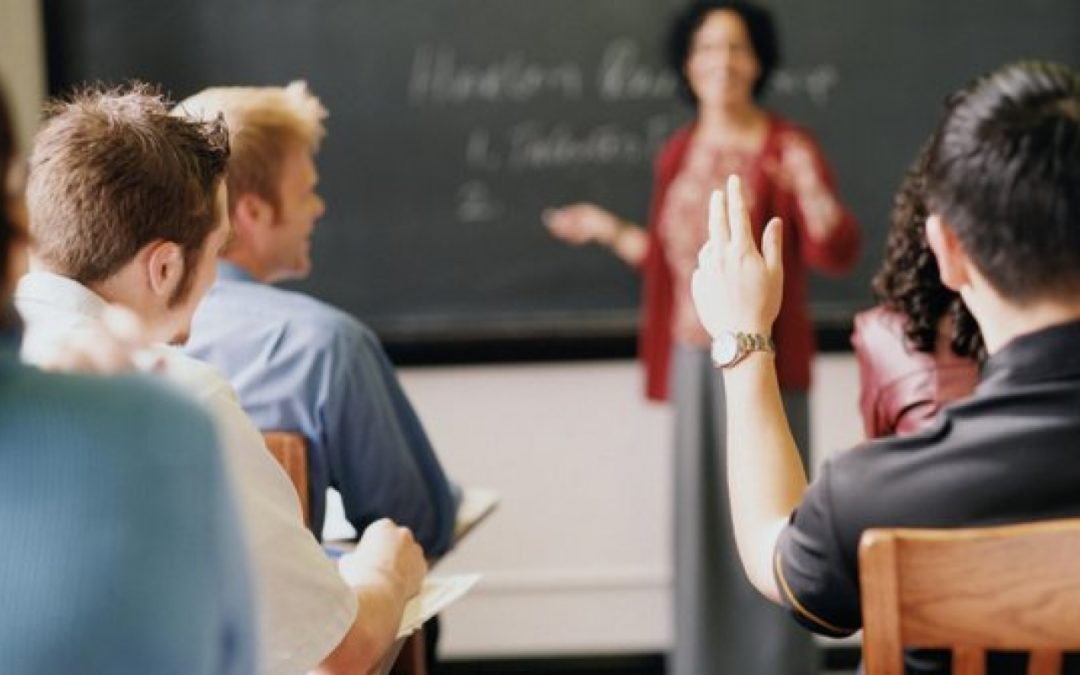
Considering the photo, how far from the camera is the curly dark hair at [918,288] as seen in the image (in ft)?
5.97

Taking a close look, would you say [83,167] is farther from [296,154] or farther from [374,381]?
[296,154]

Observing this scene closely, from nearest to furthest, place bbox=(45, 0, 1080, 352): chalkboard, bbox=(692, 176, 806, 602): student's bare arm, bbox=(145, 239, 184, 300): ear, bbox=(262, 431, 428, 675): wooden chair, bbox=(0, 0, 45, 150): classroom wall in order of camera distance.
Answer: bbox=(692, 176, 806, 602): student's bare arm < bbox=(145, 239, 184, 300): ear < bbox=(262, 431, 428, 675): wooden chair < bbox=(0, 0, 45, 150): classroom wall < bbox=(45, 0, 1080, 352): chalkboard

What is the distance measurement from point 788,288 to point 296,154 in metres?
1.20

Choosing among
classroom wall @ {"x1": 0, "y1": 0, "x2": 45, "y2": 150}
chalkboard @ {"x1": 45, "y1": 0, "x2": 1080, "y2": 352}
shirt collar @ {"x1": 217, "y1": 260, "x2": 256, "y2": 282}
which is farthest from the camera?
chalkboard @ {"x1": 45, "y1": 0, "x2": 1080, "y2": 352}

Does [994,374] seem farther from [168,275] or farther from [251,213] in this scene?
[251,213]

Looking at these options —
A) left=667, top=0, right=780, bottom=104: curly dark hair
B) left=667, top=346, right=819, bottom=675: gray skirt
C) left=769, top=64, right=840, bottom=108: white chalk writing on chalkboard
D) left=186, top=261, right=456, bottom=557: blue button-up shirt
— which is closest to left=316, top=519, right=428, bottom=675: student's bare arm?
left=186, top=261, right=456, bottom=557: blue button-up shirt

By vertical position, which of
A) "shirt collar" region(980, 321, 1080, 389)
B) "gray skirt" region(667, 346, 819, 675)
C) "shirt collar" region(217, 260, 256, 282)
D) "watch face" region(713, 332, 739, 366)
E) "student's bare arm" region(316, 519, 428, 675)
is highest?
"shirt collar" region(980, 321, 1080, 389)

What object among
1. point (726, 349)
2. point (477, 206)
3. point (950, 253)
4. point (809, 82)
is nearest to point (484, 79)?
point (477, 206)

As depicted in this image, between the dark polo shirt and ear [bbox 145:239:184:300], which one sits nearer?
the dark polo shirt

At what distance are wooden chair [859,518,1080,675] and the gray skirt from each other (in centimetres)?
193

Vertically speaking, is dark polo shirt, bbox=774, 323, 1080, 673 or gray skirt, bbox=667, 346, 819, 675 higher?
dark polo shirt, bbox=774, 323, 1080, 673

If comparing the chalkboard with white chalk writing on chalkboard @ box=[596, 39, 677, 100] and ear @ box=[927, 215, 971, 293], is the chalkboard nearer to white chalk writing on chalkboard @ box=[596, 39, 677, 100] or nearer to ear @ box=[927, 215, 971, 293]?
white chalk writing on chalkboard @ box=[596, 39, 677, 100]

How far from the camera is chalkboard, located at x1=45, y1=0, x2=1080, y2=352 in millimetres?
3402

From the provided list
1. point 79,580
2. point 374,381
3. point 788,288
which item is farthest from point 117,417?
point 788,288
